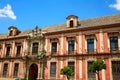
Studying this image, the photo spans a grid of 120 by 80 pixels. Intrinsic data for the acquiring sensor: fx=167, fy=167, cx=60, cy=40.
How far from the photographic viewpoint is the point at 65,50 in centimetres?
2481

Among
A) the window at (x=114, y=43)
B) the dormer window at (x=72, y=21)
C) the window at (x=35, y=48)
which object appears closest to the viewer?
the window at (x=114, y=43)

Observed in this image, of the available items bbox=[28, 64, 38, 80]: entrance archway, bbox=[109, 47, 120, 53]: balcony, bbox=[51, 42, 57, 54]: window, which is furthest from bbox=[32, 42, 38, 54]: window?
bbox=[109, 47, 120, 53]: balcony

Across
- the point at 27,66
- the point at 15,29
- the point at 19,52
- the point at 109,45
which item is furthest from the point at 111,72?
the point at 15,29

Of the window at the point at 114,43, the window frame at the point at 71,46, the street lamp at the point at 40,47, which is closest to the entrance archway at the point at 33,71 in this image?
the street lamp at the point at 40,47

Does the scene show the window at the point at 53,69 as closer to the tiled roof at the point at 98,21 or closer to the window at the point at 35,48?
the window at the point at 35,48

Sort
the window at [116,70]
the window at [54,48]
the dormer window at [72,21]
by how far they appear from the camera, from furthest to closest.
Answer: the window at [54,48], the dormer window at [72,21], the window at [116,70]

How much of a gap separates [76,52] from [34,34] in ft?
27.3

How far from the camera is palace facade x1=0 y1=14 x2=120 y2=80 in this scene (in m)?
21.8

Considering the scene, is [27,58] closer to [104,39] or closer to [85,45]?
[85,45]

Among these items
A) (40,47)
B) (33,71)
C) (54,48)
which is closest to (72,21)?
(54,48)

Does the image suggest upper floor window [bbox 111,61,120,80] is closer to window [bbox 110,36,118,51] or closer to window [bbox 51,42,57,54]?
window [bbox 110,36,118,51]

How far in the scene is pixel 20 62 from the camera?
1112 inches

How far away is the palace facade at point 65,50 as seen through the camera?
71.6 feet

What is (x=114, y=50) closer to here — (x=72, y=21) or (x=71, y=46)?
(x=71, y=46)
